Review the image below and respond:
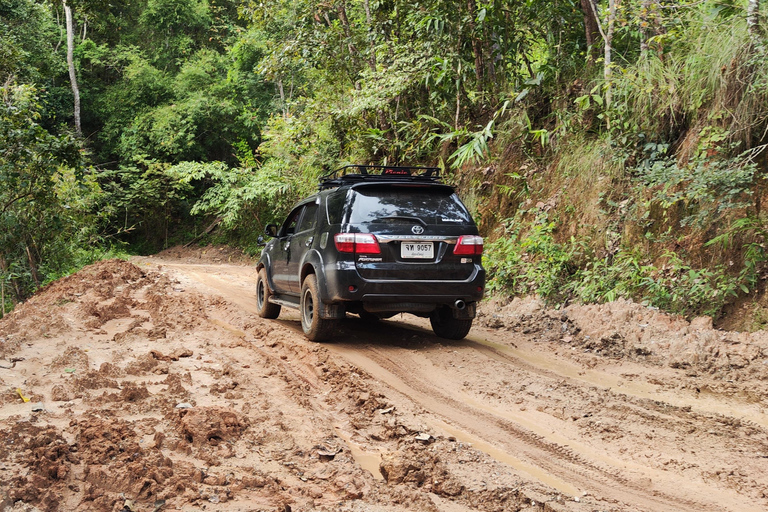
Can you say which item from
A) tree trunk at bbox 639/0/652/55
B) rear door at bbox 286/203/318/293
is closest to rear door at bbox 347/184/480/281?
rear door at bbox 286/203/318/293

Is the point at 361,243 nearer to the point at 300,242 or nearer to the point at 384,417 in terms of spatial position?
the point at 300,242

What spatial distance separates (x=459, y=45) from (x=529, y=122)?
2.46 m

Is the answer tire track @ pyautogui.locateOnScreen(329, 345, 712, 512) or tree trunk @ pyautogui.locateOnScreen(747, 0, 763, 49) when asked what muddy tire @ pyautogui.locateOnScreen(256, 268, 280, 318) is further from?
tree trunk @ pyautogui.locateOnScreen(747, 0, 763, 49)

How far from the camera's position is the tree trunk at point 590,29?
11102 mm

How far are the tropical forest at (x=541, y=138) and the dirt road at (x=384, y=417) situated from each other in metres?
1.23

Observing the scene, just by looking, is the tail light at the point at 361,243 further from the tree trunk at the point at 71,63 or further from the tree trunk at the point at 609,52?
the tree trunk at the point at 71,63

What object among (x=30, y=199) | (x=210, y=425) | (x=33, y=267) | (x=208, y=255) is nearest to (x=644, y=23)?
(x=210, y=425)

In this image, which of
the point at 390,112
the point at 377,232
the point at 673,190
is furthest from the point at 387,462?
the point at 390,112

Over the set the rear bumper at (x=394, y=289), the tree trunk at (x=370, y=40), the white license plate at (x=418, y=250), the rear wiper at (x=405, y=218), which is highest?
the tree trunk at (x=370, y=40)

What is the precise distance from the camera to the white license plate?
6.88 meters

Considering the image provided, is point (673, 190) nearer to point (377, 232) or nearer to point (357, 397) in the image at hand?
point (377, 232)

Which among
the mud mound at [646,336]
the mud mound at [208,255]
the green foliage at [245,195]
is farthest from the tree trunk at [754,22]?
the mud mound at [208,255]

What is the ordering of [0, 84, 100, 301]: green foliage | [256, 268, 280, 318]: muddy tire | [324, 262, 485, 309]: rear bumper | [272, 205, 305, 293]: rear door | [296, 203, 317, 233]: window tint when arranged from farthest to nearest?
1. [0, 84, 100, 301]: green foliage
2. [256, 268, 280, 318]: muddy tire
3. [272, 205, 305, 293]: rear door
4. [296, 203, 317, 233]: window tint
5. [324, 262, 485, 309]: rear bumper

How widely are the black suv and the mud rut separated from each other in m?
0.49
